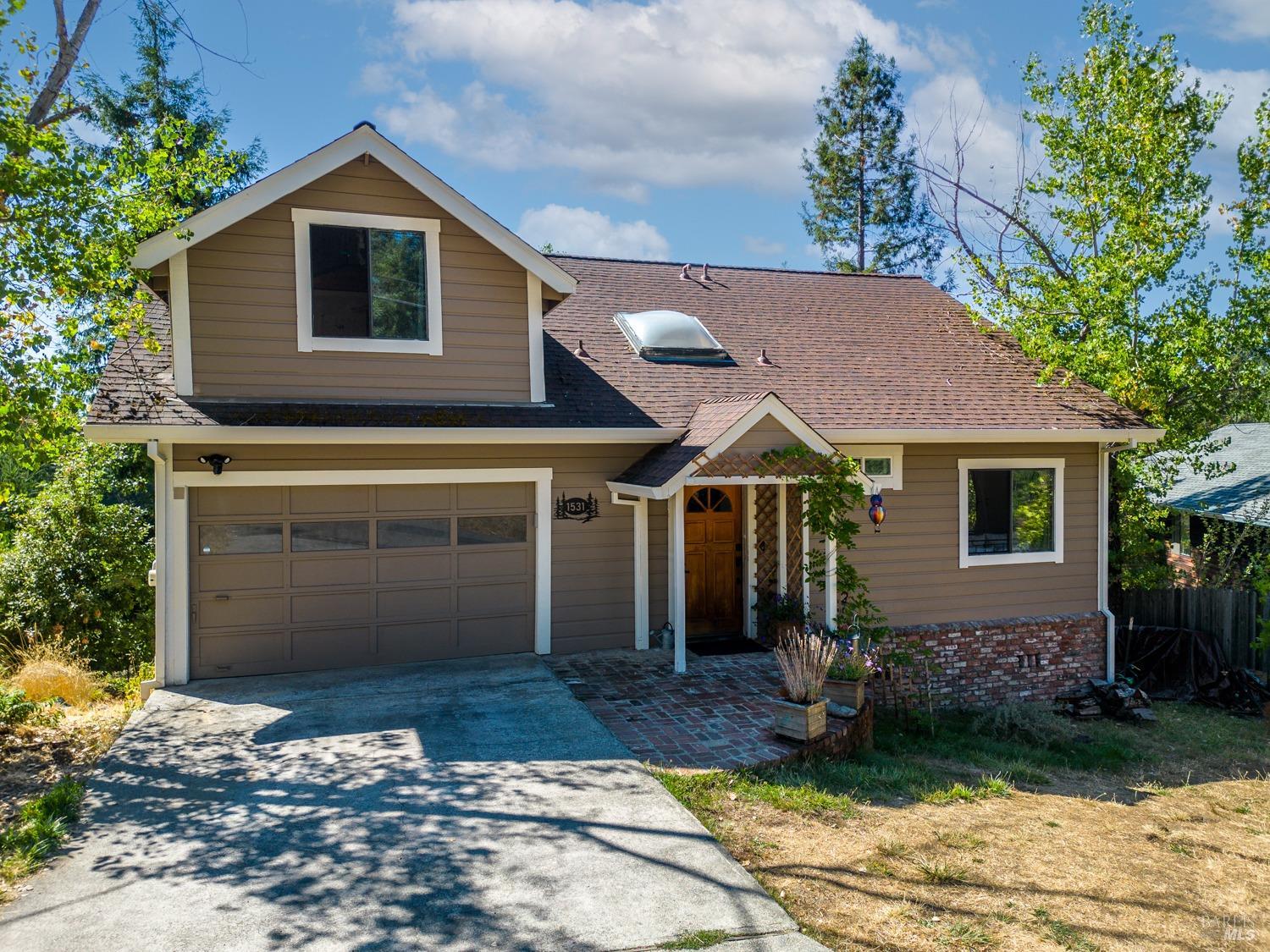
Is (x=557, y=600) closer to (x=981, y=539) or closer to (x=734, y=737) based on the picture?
(x=734, y=737)

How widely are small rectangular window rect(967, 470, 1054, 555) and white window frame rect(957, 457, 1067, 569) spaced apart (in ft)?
0.15

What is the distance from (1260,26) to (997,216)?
15.4ft

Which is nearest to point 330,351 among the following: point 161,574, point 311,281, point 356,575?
point 311,281

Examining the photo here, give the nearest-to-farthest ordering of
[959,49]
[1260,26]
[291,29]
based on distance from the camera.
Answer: [291,29]
[1260,26]
[959,49]

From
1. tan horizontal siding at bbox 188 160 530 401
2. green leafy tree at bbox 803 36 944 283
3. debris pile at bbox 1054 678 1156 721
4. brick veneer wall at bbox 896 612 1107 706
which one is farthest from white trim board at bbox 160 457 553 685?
green leafy tree at bbox 803 36 944 283

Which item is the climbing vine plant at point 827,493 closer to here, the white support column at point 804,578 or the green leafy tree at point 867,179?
the white support column at point 804,578

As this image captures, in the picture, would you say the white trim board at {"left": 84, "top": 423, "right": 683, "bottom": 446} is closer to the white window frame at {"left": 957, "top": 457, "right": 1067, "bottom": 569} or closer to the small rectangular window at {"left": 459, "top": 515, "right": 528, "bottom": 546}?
the small rectangular window at {"left": 459, "top": 515, "right": 528, "bottom": 546}

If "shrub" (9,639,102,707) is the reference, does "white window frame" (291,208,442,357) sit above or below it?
above

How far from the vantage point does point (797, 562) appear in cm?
1095

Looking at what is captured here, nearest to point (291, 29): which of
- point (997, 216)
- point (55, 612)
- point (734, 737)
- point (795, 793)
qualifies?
point (55, 612)

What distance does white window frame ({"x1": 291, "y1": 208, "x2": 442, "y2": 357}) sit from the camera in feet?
29.4

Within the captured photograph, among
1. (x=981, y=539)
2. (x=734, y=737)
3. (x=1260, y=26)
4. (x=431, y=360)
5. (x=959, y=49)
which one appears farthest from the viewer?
(x=959, y=49)

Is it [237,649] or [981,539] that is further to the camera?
[981,539]

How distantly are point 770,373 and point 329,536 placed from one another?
5885mm
